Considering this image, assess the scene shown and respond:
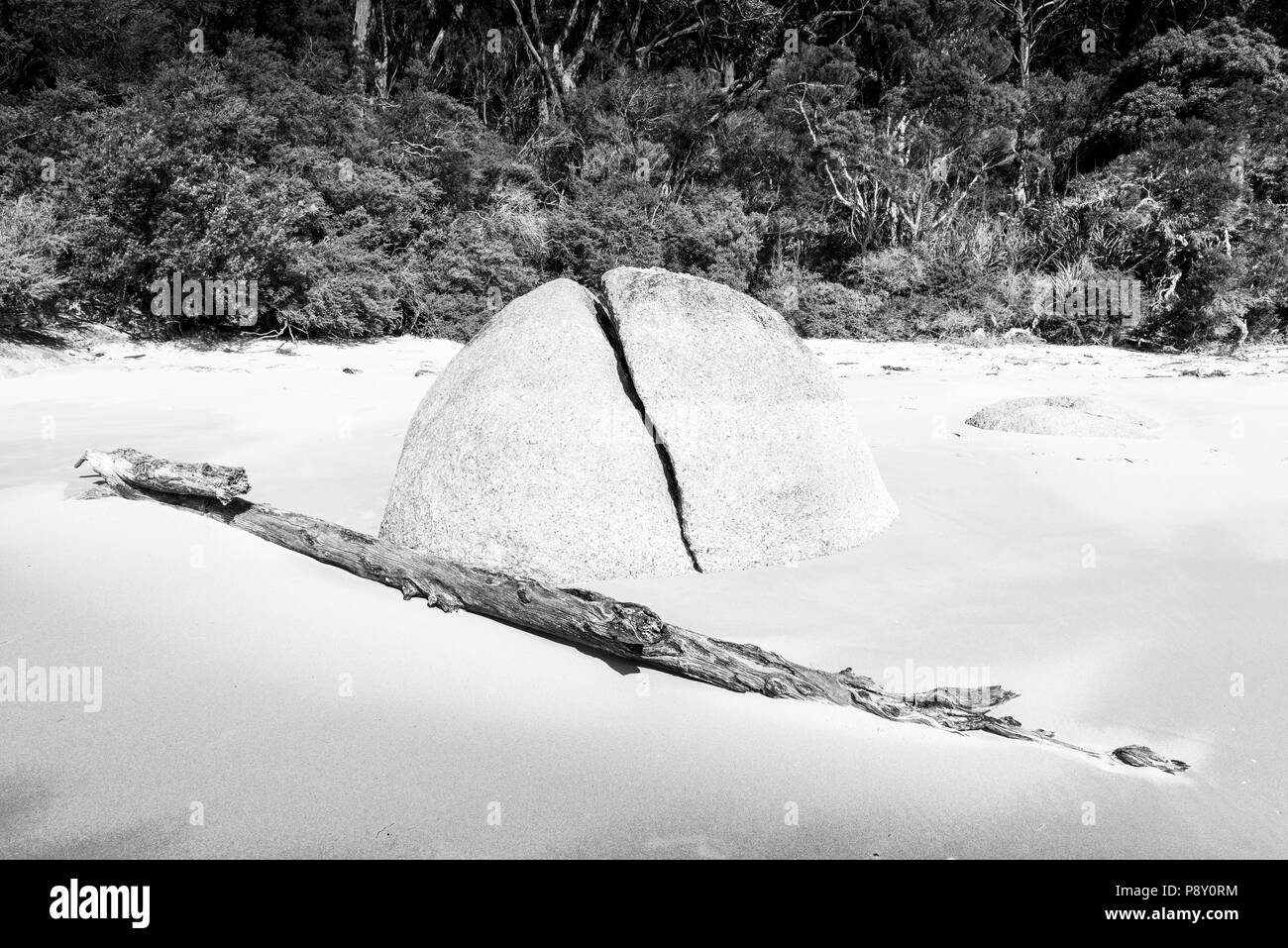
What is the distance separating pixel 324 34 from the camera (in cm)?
2397

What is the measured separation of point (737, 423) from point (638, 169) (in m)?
17.4

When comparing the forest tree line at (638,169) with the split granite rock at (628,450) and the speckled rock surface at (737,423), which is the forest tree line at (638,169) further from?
the speckled rock surface at (737,423)

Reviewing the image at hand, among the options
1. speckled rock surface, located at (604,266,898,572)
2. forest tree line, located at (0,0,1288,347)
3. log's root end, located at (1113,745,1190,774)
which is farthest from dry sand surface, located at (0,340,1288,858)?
forest tree line, located at (0,0,1288,347)

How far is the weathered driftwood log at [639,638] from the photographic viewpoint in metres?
3.03

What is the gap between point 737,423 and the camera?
14.3 feet

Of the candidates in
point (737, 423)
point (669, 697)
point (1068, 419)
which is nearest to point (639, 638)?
point (669, 697)

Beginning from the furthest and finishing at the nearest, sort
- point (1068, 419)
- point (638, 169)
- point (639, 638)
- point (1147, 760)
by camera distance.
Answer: point (638, 169) → point (1068, 419) → point (639, 638) → point (1147, 760)

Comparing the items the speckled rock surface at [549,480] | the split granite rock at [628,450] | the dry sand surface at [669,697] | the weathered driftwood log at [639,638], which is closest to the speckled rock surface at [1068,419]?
the dry sand surface at [669,697]

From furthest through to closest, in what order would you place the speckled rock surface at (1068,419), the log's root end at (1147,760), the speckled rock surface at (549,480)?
the speckled rock surface at (1068,419) → the speckled rock surface at (549,480) → the log's root end at (1147,760)

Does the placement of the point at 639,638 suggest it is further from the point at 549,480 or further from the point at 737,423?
the point at 737,423

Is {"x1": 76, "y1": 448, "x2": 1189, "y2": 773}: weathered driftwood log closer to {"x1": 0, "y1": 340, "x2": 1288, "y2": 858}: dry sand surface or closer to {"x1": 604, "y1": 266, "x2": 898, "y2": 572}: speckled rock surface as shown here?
{"x1": 0, "y1": 340, "x2": 1288, "y2": 858}: dry sand surface

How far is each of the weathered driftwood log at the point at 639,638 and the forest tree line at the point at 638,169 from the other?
33.4 feet

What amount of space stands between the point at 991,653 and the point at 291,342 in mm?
12100

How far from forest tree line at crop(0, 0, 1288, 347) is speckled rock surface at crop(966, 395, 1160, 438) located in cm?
851
